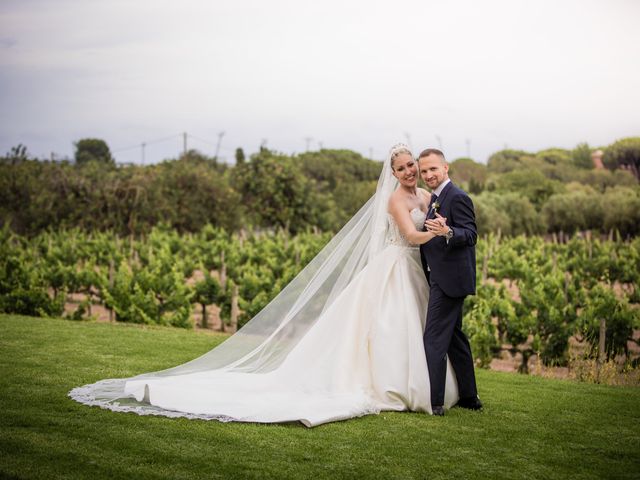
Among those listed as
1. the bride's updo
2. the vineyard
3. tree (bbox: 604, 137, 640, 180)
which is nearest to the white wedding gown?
the bride's updo

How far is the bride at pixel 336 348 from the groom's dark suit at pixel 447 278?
106 millimetres

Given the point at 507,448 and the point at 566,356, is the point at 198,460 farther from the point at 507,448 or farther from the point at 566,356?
the point at 566,356

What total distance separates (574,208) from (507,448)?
137 ft

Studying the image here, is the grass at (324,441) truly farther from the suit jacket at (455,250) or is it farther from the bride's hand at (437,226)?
the bride's hand at (437,226)

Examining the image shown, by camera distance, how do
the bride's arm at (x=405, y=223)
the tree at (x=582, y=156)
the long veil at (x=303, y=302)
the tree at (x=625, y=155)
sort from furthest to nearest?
1. the tree at (x=582, y=156)
2. the tree at (x=625, y=155)
3. the long veil at (x=303, y=302)
4. the bride's arm at (x=405, y=223)

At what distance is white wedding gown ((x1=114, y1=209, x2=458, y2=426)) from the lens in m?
5.38

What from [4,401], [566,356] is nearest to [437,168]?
[4,401]

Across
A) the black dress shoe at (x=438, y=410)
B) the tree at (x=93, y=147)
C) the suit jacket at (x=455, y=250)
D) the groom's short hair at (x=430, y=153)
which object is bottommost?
the black dress shoe at (x=438, y=410)

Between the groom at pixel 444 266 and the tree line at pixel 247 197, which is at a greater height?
the tree line at pixel 247 197

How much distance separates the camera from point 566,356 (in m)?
11.3

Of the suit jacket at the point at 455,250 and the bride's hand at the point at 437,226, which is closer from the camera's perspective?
the bride's hand at the point at 437,226

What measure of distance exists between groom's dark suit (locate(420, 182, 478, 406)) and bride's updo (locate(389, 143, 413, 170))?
0.52 meters

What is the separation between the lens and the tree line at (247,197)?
99.6 ft

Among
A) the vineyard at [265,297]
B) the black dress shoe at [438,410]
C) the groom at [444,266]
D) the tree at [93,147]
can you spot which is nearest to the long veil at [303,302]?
the groom at [444,266]
